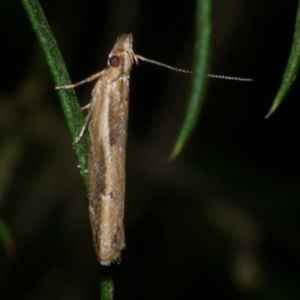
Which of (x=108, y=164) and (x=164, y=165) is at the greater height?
(x=108, y=164)

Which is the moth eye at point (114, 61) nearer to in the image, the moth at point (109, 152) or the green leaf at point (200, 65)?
the moth at point (109, 152)

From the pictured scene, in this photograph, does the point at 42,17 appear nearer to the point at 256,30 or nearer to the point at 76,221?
the point at 76,221

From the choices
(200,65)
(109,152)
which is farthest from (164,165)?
(200,65)

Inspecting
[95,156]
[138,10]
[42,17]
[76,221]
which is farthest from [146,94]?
[42,17]

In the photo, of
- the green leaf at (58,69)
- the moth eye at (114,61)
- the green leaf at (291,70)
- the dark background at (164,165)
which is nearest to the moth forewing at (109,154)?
the moth eye at (114,61)

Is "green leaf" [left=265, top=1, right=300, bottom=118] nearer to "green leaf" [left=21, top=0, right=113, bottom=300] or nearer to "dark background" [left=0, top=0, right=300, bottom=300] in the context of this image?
"green leaf" [left=21, top=0, right=113, bottom=300]

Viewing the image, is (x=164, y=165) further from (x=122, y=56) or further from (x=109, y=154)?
(x=109, y=154)
